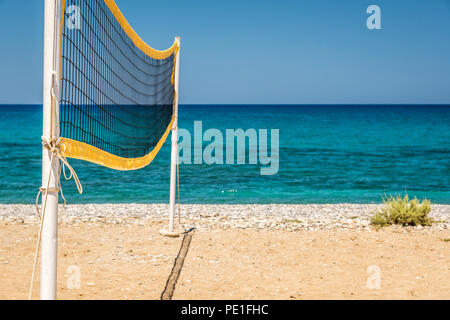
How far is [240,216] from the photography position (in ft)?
35.3

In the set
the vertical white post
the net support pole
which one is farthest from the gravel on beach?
the vertical white post

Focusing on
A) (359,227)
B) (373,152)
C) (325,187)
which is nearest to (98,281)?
(359,227)

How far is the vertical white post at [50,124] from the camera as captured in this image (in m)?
2.90

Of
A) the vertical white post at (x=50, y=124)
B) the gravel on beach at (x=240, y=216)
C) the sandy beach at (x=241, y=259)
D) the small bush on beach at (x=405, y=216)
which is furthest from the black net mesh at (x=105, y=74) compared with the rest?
the small bush on beach at (x=405, y=216)

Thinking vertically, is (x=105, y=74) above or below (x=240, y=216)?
above

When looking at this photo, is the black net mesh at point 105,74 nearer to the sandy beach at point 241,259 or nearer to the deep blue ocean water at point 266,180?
the sandy beach at point 241,259

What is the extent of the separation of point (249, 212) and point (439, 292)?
6.79 meters

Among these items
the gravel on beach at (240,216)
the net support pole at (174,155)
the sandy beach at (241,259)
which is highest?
the net support pole at (174,155)

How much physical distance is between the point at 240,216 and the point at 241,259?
411 cm

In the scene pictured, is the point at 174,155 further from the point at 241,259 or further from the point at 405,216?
the point at 405,216

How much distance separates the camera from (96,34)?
4887 mm

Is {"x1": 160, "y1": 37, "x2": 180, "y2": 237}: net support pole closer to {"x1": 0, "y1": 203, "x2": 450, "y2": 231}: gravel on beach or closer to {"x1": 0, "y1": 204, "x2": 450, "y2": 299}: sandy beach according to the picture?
{"x1": 0, "y1": 204, "x2": 450, "y2": 299}: sandy beach

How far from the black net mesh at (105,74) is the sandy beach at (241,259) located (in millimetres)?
1665

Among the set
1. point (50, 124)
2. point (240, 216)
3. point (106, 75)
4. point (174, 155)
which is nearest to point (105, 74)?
point (106, 75)
